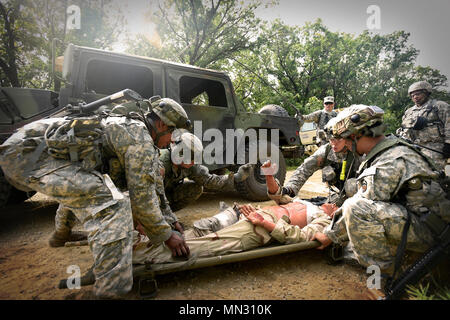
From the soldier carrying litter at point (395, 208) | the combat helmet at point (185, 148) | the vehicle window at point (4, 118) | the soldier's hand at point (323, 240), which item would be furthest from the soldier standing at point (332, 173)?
the vehicle window at point (4, 118)

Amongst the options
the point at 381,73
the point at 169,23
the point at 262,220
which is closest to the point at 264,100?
the point at 169,23

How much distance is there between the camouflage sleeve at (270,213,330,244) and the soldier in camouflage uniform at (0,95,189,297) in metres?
0.77

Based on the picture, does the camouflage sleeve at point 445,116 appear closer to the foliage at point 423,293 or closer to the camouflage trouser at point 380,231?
the camouflage trouser at point 380,231

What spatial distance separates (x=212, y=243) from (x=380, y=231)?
1192 mm

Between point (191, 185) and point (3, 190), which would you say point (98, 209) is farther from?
point (3, 190)

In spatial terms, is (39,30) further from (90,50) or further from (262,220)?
(262,220)

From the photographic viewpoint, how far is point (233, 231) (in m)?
2.11

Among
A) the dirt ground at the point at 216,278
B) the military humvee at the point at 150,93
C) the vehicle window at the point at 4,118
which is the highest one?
the military humvee at the point at 150,93

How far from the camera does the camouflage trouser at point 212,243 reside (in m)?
1.84

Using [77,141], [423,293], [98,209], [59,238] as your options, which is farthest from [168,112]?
[423,293]

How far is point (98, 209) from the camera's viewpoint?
167 centimetres

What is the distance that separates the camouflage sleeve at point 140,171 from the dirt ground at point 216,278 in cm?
46

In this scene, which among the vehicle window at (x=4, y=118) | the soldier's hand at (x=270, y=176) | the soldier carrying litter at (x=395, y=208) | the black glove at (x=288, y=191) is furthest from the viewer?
the vehicle window at (x=4, y=118)
